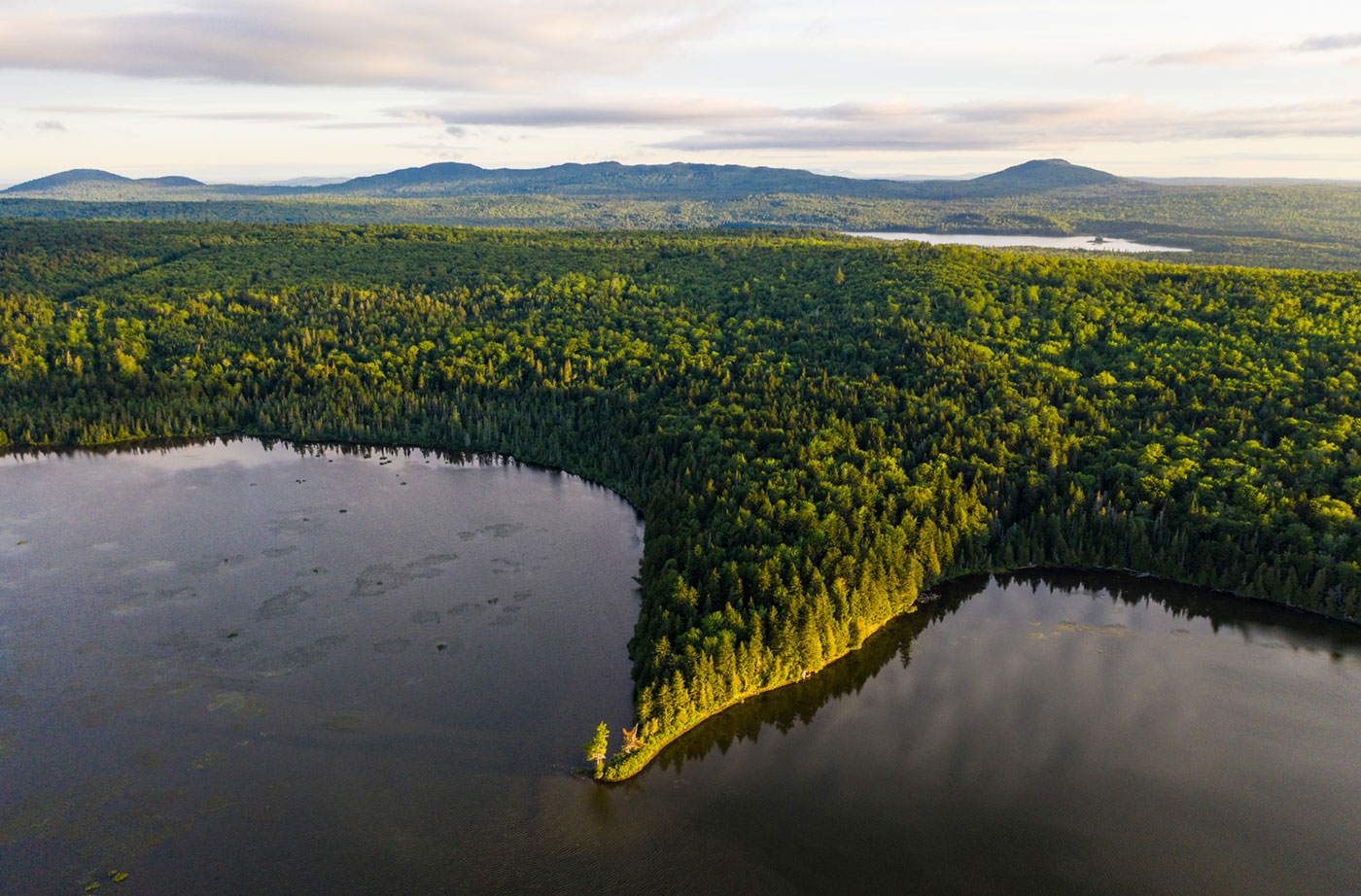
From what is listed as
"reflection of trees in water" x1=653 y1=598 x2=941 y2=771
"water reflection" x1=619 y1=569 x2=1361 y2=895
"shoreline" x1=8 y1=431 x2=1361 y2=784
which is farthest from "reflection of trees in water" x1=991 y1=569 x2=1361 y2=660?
"reflection of trees in water" x1=653 y1=598 x2=941 y2=771

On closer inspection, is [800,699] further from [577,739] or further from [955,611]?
[955,611]

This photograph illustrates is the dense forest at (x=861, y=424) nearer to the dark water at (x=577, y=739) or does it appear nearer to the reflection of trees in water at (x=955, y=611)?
the reflection of trees in water at (x=955, y=611)

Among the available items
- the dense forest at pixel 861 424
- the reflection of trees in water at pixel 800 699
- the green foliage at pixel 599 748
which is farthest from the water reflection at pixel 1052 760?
the dense forest at pixel 861 424

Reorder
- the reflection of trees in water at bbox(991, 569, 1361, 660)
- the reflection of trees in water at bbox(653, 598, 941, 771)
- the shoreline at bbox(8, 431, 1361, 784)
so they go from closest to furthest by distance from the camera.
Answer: the shoreline at bbox(8, 431, 1361, 784) → the reflection of trees in water at bbox(653, 598, 941, 771) → the reflection of trees in water at bbox(991, 569, 1361, 660)

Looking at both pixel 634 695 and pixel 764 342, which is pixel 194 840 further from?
pixel 764 342

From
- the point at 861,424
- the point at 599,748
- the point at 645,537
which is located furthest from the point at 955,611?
the point at 599,748

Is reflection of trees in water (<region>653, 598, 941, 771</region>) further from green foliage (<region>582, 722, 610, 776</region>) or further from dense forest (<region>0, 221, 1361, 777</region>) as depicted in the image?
green foliage (<region>582, 722, 610, 776</region>)

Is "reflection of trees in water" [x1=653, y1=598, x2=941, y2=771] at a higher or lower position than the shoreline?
lower
